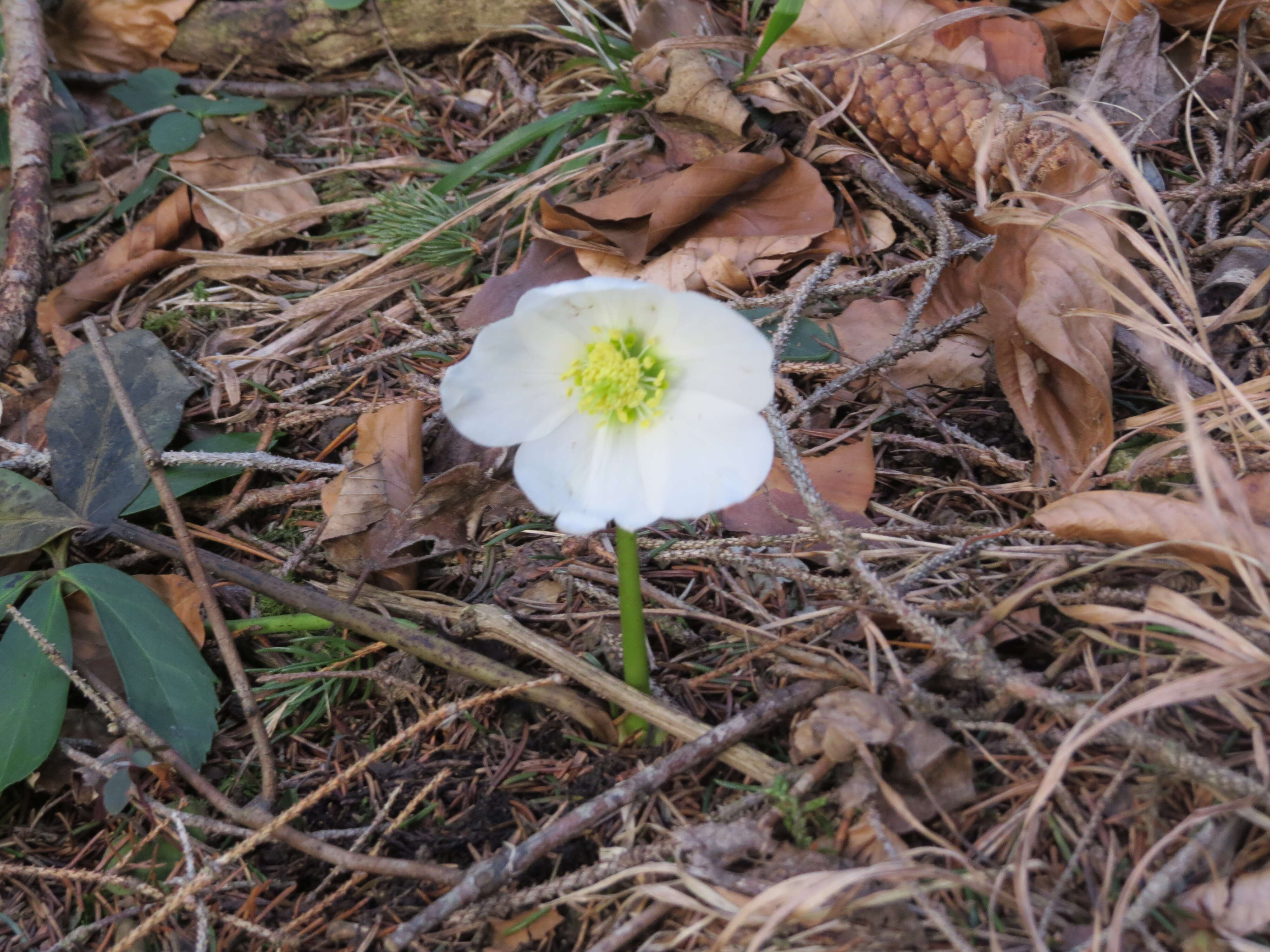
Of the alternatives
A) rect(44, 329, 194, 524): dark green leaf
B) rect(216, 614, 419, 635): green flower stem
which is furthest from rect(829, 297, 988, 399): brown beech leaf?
rect(44, 329, 194, 524): dark green leaf

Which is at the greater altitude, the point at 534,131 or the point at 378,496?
the point at 534,131

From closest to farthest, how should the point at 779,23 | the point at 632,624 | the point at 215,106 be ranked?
the point at 632,624 < the point at 779,23 < the point at 215,106

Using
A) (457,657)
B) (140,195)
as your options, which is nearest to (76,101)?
(140,195)

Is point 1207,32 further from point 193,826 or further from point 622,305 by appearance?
point 193,826

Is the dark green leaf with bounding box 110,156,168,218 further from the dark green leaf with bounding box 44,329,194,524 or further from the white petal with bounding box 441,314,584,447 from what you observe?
the white petal with bounding box 441,314,584,447

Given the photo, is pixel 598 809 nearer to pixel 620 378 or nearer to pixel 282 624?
pixel 620 378

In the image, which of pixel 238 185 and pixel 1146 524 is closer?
pixel 1146 524

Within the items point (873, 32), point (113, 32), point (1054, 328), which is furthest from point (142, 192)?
point (1054, 328)
